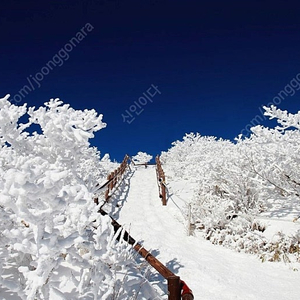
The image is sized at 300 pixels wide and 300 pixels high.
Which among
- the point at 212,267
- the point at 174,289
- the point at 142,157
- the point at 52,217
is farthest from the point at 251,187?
the point at 142,157

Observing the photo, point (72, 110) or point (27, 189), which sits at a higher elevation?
point (72, 110)

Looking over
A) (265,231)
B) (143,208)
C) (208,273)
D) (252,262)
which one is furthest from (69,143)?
(143,208)

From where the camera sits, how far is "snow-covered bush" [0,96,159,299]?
2160 millimetres

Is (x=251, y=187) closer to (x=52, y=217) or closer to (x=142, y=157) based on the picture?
(x=52, y=217)

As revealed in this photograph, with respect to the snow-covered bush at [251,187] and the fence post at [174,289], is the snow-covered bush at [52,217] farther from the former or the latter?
the snow-covered bush at [251,187]

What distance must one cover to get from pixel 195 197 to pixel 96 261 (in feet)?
22.8

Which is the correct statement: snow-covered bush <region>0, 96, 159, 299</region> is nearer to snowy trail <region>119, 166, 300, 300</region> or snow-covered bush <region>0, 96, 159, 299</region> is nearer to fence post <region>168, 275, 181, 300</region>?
fence post <region>168, 275, 181, 300</region>

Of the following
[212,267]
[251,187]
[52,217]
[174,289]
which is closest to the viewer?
[52,217]

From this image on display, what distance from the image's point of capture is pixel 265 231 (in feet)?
21.8

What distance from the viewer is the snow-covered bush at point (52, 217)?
2160mm

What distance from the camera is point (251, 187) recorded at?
7.73m

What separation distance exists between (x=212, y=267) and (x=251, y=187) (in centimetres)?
311

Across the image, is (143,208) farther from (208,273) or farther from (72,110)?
(72,110)

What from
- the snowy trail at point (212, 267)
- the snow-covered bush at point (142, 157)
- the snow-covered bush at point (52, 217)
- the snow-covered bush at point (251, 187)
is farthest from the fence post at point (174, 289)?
the snow-covered bush at point (142, 157)
